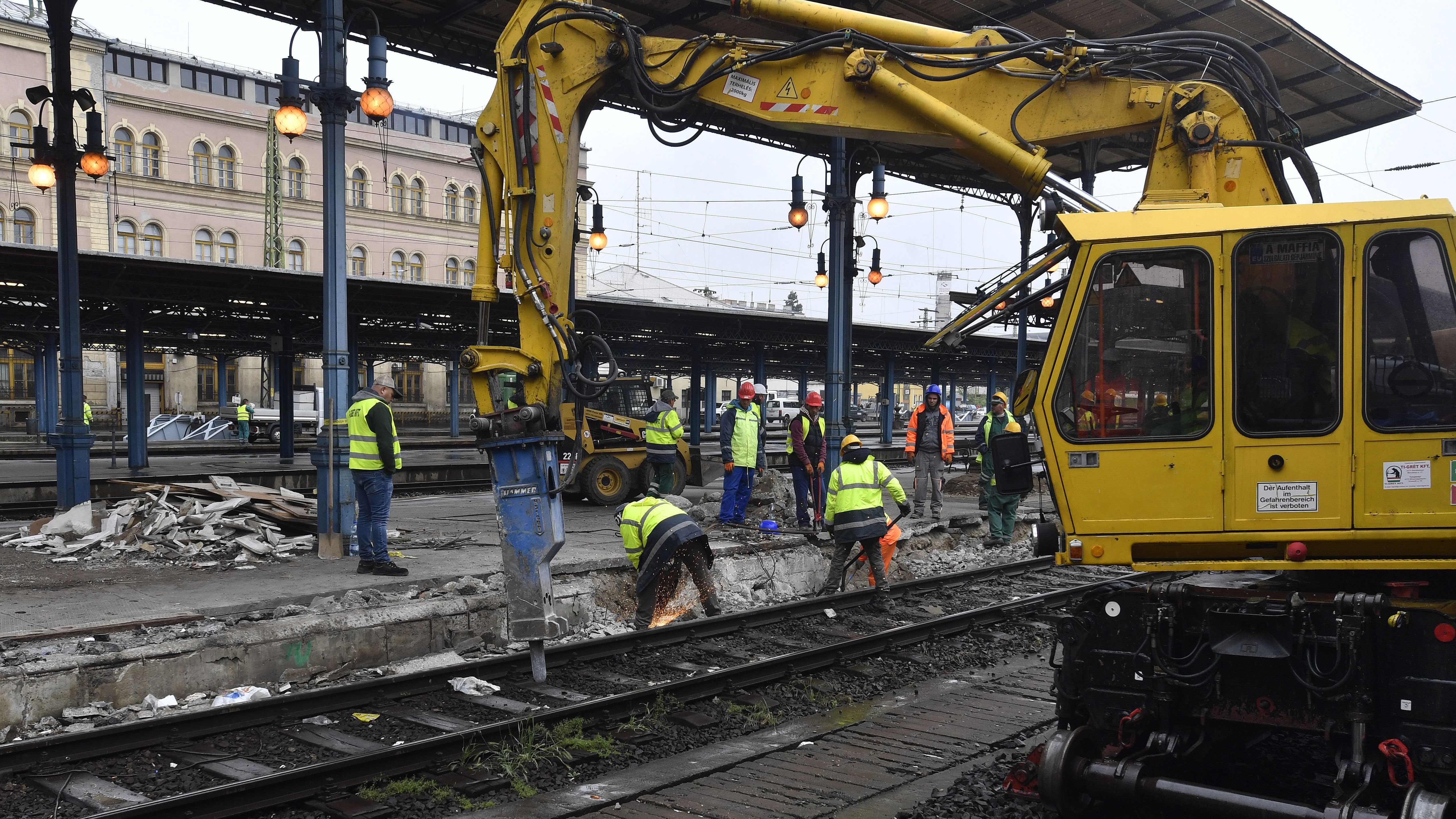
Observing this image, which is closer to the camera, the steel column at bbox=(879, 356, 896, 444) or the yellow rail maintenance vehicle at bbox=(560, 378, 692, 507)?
the yellow rail maintenance vehicle at bbox=(560, 378, 692, 507)

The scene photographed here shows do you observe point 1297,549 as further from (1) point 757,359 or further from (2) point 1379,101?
(1) point 757,359

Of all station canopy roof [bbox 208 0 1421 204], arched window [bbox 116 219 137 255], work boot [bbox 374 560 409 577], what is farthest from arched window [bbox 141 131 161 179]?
work boot [bbox 374 560 409 577]

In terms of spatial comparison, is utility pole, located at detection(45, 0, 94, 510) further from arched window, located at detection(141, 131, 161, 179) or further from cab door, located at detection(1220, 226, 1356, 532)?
arched window, located at detection(141, 131, 161, 179)

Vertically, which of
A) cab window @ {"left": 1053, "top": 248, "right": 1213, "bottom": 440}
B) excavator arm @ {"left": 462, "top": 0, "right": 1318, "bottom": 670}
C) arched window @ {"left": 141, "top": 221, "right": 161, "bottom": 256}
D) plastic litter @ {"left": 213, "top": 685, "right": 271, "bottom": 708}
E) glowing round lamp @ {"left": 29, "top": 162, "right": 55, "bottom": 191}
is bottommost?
plastic litter @ {"left": 213, "top": 685, "right": 271, "bottom": 708}

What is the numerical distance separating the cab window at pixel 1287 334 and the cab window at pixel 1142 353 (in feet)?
0.46

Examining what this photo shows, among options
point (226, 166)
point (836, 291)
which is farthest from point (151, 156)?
point (836, 291)

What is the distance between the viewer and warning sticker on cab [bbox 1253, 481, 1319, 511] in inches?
173

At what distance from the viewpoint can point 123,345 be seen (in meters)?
35.0

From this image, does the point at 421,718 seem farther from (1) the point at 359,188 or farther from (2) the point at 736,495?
(1) the point at 359,188

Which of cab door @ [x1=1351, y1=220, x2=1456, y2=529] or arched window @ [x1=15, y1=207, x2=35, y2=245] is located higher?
arched window @ [x1=15, y1=207, x2=35, y2=245]

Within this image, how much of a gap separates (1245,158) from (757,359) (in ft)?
94.2

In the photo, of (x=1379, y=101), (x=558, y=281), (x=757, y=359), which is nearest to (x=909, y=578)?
(x=558, y=281)

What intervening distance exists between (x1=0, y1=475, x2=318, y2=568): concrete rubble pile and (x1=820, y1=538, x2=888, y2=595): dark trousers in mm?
5662

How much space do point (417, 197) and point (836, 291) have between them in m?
42.4
